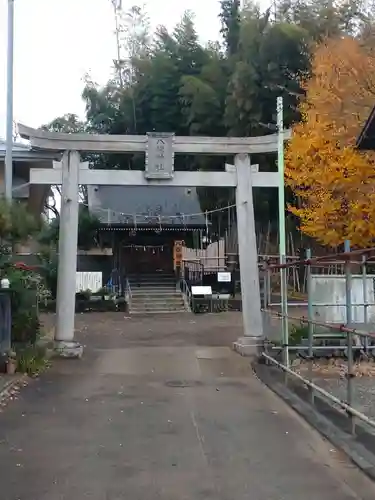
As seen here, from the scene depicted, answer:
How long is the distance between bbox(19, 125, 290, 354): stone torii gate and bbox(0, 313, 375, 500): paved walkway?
1.57 m

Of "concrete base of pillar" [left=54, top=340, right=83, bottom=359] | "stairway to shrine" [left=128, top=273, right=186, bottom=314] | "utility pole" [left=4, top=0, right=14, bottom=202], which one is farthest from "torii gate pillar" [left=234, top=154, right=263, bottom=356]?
"stairway to shrine" [left=128, top=273, right=186, bottom=314]

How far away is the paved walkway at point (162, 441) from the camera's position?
5027 millimetres

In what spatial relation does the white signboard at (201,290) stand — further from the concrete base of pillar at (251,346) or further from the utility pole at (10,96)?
the utility pole at (10,96)

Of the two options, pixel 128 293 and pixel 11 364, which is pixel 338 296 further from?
pixel 128 293

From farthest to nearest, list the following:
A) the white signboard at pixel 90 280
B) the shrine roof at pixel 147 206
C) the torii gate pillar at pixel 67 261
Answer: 1. the shrine roof at pixel 147 206
2. the white signboard at pixel 90 280
3. the torii gate pillar at pixel 67 261

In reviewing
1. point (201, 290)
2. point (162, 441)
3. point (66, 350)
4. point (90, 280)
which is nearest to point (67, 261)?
point (66, 350)

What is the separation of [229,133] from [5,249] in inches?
642

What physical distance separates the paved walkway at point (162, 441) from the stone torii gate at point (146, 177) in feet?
5.15

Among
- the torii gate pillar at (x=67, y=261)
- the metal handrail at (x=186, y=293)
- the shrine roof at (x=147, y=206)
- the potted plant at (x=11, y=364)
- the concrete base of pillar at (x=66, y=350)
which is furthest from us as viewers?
the shrine roof at (x=147, y=206)

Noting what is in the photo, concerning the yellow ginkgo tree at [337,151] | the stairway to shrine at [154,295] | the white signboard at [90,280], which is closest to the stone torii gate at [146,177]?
the yellow ginkgo tree at [337,151]

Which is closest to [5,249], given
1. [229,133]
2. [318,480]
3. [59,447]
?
[59,447]

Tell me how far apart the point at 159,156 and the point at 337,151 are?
25.8 ft

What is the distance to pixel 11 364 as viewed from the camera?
10719 mm

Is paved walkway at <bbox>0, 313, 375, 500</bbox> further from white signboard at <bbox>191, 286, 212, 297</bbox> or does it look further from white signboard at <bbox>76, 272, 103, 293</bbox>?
white signboard at <bbox>76, 272, 103, 293</bbox>
